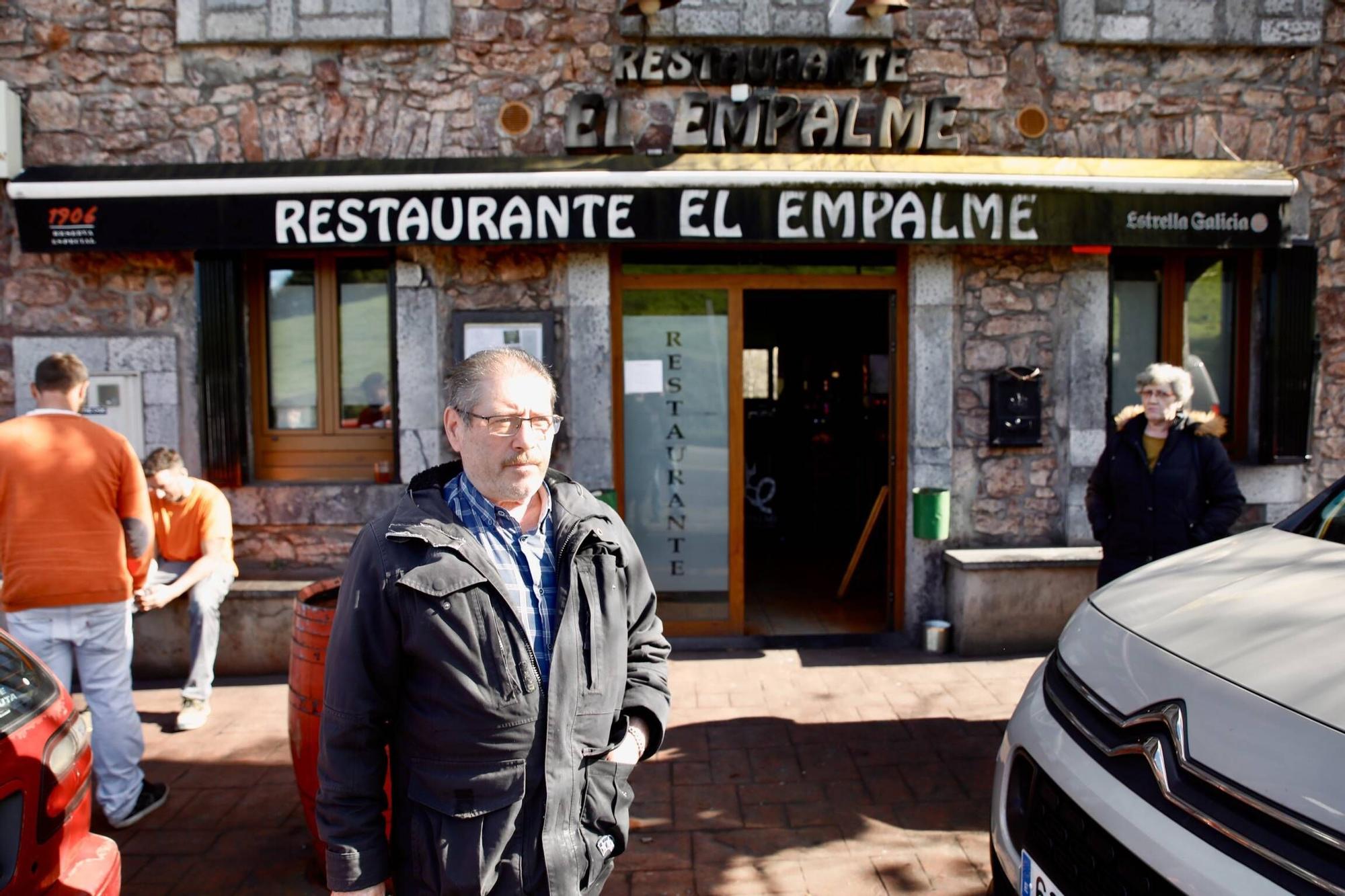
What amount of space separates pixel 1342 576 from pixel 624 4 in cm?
494

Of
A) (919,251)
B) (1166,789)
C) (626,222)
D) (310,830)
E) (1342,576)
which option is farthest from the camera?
(919,251)

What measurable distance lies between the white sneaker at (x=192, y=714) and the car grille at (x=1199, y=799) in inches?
167

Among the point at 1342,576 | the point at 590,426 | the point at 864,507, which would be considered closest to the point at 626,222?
the point at 590,426

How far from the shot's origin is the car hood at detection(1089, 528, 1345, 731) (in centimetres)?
177

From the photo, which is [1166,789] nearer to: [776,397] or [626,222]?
[626,222]

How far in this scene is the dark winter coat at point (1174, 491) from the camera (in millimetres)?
4152

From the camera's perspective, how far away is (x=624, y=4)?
5586 millimetres

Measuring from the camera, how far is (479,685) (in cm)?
179

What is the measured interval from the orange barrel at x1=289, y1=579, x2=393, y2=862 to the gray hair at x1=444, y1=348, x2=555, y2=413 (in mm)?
1433

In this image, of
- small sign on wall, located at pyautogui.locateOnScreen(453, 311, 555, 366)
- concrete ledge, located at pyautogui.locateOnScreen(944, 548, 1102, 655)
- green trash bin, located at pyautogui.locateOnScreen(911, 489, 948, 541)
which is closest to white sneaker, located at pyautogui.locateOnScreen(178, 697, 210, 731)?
small sign on wall, located at pyautogui.locateOnScreen(453, 311, 555, 366)

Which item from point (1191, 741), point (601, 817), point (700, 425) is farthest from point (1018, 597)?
point (601, 817)

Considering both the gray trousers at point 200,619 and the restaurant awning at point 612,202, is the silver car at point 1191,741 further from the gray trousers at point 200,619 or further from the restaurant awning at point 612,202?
the gray trousers at point 200,619

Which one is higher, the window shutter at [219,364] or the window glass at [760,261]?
the window glass at [760,261]

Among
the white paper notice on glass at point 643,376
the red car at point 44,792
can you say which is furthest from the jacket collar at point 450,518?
the white paper notice on glass at point 643,376
